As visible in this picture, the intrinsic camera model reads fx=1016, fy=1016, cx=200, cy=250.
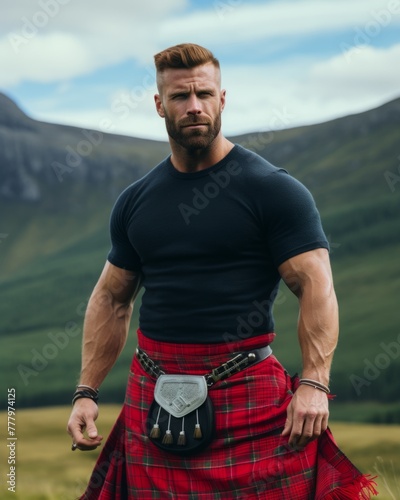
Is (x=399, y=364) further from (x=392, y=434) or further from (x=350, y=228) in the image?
(x=350, y=228)

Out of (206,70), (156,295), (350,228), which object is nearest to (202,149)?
(206,70)

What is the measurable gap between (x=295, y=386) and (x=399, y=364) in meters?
15.0

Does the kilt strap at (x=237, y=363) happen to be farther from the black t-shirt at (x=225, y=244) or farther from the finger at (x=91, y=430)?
the finger at (x=91, y=430)

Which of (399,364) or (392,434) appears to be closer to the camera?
(392,434)

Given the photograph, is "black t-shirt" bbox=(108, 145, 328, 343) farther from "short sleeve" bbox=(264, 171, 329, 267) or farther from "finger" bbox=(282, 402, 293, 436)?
"finger" bbox=(282, 402, 293, 436)

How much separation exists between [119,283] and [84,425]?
0.54 meters

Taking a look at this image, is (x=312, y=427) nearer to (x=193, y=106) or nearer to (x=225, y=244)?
(x=225, y=244)

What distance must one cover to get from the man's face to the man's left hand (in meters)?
0.90

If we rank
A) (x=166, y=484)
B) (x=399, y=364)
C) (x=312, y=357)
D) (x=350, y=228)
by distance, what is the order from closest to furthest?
(x=312, y=357)
(x=166, y=484)
(x=399, y=364)
(x=350, y=228)

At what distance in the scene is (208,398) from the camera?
3441 millimetres

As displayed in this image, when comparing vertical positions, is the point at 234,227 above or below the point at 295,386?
above
